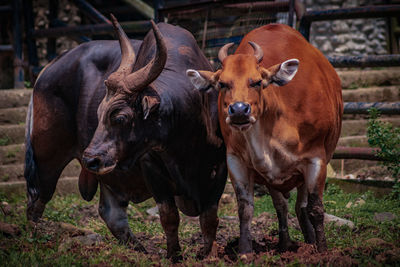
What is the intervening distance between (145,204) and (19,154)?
2.20 m

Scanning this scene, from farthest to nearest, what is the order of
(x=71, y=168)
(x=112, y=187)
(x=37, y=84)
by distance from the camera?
1. (x=71, y=168)
2. (x=37, y=84)
3. (x=112, y=187)

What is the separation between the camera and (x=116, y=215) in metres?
5.95

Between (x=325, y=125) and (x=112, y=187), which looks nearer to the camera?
(x=325, y=125)

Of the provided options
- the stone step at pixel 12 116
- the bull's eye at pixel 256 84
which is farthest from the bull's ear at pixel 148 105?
the stone step at pixel 12 116

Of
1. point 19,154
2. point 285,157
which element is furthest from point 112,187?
point 19,154

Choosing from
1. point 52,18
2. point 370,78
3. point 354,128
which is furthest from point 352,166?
point 52,18

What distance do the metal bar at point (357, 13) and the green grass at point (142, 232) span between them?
88.0 inches

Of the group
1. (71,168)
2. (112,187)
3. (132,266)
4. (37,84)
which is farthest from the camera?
(71,168)

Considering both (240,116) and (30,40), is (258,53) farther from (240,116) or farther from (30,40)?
(30,40)

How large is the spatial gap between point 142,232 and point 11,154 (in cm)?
296

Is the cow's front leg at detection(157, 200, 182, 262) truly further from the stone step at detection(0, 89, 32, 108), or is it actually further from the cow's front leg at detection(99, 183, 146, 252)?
the stone step at detection(0, 89, 32, 108)

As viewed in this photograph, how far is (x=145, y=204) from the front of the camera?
745 cm

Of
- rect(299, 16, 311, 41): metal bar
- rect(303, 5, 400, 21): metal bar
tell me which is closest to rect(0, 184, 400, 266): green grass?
rect(299, 16, 311, 41): metal bar

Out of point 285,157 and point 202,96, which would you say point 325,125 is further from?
point 202,96
